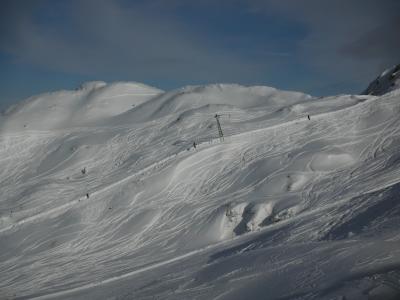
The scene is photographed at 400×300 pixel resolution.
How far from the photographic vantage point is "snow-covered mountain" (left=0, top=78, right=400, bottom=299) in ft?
42.8

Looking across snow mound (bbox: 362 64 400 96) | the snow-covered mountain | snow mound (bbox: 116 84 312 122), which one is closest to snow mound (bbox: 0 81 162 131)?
snow mound (bbox: 116 84 312 122)

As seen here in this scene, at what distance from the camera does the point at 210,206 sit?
96.8ft

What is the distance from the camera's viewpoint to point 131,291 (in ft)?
54.3

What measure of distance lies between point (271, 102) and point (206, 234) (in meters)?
45.4

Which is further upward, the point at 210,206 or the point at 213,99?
the point at 213,99

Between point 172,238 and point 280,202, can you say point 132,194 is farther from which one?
point 280,202

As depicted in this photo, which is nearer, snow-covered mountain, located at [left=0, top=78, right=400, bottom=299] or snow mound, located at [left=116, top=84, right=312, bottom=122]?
snow-covered mountain, located at [left=0, top=78, right=400, bottom=299]

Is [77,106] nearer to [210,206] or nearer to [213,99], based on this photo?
[213,99]

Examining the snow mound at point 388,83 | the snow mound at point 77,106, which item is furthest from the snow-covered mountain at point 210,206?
the snow mound at point 388,83

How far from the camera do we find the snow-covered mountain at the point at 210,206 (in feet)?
42.8

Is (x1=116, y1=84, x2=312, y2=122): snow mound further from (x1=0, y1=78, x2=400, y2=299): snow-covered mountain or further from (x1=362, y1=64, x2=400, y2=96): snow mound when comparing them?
(x1=362, y1=64, x2=400, y2=96): snow mound

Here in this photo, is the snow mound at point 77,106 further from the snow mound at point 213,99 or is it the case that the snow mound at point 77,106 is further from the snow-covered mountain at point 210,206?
the snow-covered mountain at point 210,206

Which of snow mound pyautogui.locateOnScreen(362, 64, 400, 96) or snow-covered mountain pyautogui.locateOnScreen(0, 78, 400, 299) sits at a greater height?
snow mound pyautogui.locateOnScreen(362, 64, 400, 96)

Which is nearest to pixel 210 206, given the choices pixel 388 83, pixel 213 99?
pixel 213 99
